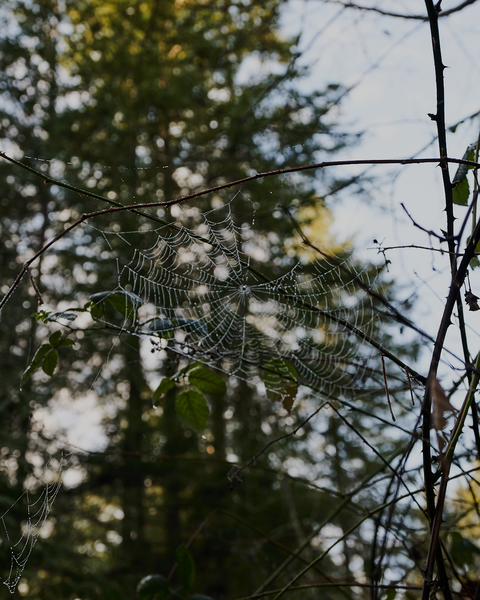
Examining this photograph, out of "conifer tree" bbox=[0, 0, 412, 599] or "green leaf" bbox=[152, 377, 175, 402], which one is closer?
"green leaf" bbox=[152, 377, 175, 402]

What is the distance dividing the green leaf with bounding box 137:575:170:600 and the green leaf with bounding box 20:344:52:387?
0.55 metres

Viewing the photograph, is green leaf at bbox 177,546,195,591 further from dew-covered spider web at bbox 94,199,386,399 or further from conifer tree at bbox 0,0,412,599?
conifer tree at bbox 0,0,412,599

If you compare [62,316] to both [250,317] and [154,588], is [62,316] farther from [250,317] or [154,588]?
[250,317]

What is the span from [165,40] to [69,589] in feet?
25.4

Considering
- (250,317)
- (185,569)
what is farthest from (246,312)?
(185,569)

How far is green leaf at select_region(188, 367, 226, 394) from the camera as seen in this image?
1045 millimetres

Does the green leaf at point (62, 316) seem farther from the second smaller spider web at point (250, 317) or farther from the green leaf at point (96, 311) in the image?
the second smaller spider web at point (250, 317)

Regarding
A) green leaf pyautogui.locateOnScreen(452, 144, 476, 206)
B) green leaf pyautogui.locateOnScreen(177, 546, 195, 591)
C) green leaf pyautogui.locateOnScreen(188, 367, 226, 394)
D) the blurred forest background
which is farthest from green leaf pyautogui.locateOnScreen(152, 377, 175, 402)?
the blurred forest background

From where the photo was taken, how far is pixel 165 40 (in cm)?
770

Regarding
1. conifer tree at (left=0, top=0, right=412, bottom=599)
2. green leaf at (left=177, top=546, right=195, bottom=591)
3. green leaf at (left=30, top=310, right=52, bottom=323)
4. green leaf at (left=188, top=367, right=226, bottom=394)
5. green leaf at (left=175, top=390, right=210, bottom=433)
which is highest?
conifer tree at (left=0, top=0, right=412, bottom=599)

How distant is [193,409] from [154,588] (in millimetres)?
431

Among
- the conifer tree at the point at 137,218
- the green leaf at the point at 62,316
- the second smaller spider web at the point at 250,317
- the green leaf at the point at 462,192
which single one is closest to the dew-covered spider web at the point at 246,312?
the second smaller spider web at the point at 250,317

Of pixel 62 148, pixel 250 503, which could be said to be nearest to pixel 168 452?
pixel 250 503

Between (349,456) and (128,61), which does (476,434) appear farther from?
(128,61)
